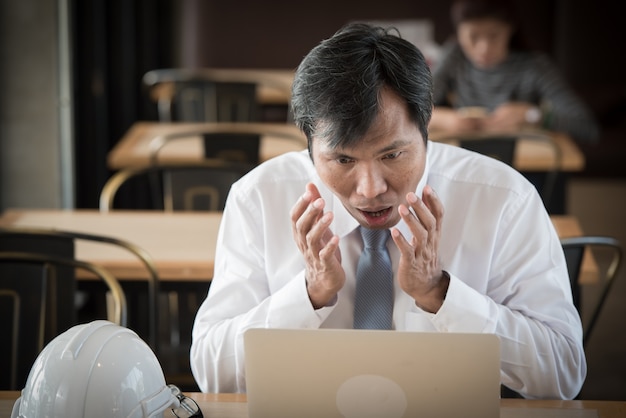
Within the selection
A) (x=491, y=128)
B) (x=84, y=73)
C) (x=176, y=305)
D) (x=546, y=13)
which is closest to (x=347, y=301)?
(x=176, y=305)

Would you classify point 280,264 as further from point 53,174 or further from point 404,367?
point 53,174

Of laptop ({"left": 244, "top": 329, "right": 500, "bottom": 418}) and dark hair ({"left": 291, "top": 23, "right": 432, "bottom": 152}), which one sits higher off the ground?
dark hair ({"left": 291, "top": 23, "right": 432, "bottom": 152})

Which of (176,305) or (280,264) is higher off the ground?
(280,264)

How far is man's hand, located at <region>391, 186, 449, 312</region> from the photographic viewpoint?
1.61m

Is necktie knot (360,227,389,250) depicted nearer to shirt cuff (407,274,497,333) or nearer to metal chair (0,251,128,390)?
shirt cuff (407,274,497,333)

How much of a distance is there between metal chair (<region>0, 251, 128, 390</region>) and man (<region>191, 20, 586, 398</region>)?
1.44ft

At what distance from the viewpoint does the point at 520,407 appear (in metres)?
1.59

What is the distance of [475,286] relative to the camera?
184cm

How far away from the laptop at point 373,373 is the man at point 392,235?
0.33 metres

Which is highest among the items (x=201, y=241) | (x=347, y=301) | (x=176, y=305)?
(x=347, y=301)

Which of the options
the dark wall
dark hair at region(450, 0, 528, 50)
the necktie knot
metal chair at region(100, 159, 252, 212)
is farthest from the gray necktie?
the dark wall

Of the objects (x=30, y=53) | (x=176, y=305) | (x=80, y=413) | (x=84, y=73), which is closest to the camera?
(x=80, y=413)

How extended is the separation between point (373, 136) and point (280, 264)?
36 centimetres

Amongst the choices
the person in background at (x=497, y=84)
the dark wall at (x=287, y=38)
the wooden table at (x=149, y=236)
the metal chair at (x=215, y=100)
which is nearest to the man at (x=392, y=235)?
the wooden table at (x=149, y=236)
